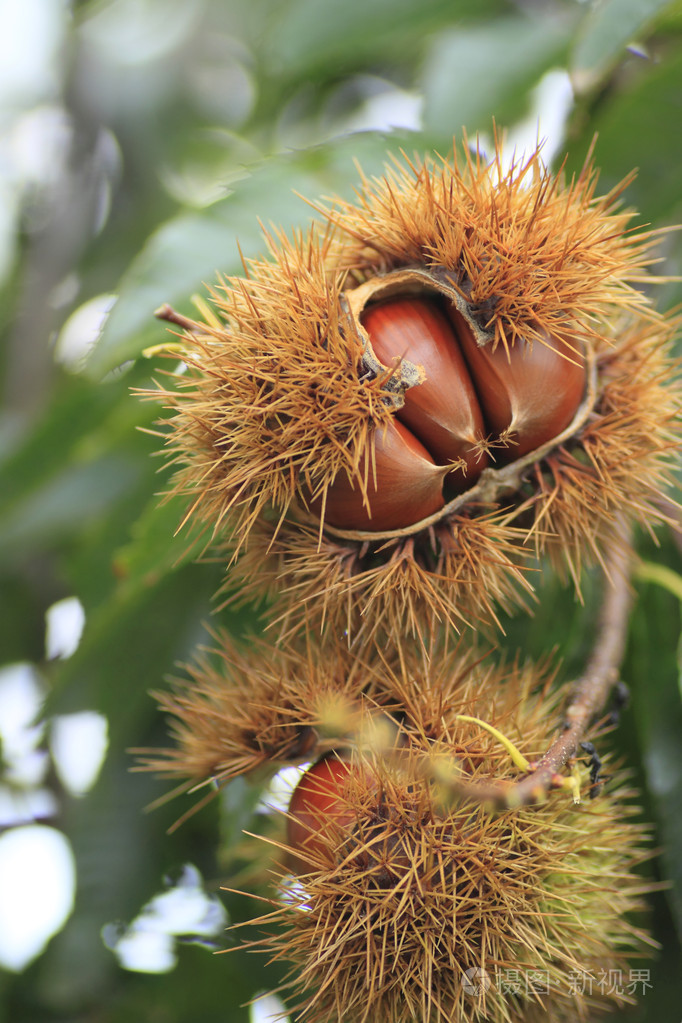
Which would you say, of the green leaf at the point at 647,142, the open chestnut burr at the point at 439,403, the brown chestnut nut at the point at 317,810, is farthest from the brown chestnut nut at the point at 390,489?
the green leaf at the point at 647,142

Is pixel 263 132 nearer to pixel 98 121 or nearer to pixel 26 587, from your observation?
pixel 98 121

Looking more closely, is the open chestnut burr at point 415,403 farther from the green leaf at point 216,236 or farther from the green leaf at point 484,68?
the green leaf at point 484,68

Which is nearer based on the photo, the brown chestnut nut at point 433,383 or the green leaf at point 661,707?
the brown chestnut nut at point 433,383

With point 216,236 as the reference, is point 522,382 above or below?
below

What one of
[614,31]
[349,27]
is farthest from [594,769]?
[349,27]

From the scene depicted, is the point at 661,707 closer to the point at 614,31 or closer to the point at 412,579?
the point at 412,579

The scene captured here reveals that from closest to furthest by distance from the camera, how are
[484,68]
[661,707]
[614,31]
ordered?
1. [614,31]
2. [661,707]
3. [484,68]

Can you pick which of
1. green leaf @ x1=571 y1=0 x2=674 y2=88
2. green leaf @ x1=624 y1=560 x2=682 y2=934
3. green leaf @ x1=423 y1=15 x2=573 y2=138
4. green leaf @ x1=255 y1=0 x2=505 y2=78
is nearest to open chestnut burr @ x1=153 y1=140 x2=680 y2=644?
green leaf @ x1=571 y1=0 x2=674 y2=88
